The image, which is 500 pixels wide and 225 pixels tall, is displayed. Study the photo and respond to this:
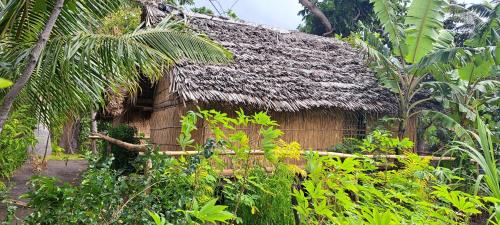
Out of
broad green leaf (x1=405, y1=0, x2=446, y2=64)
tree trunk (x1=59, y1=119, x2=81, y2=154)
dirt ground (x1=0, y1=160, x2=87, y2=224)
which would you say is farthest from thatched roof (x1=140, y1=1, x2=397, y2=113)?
tree trunk (x1=59, y1=119, x2=81, y2=154)

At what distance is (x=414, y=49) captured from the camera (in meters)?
6.59

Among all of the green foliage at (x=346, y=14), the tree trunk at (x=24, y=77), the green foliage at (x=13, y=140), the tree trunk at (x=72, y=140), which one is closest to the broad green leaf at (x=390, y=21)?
the tree trunk at (x=24, y=77)

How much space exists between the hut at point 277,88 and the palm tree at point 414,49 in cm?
59

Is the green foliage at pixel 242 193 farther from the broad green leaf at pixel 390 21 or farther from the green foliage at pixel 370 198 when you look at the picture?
the broad green leaf at pixel 390 21

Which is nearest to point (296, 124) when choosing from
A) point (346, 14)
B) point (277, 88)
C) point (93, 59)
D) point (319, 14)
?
point (277, 88)

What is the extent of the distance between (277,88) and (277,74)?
1.69ft

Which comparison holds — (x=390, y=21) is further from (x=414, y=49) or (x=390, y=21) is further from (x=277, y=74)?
(x=277, y=74)

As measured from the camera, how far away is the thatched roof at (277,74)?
573 cm

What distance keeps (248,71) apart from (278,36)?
2474 millimetres

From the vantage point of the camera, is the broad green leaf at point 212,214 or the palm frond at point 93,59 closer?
the broad green leaf at point 212,214

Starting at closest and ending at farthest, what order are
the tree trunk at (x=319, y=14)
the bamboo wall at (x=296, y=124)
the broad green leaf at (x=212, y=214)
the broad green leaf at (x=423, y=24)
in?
the broad green leaf at (x=212, y=214) → the broad green leaf at (x=423, y=24) → the bamboo wall at (x=296, y=124) → the tree trunk at (x=319, y=14)

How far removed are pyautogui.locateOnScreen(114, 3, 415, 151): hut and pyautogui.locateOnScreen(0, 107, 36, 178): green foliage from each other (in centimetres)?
217

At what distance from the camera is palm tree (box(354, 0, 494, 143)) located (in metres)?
6.00

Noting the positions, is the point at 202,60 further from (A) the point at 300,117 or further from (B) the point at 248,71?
(A) the point at 300,117
